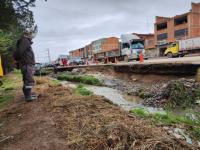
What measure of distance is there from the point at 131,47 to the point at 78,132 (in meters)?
34.5

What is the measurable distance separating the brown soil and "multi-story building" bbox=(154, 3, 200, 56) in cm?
5510

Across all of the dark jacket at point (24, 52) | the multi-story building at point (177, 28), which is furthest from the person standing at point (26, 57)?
the multi-story building at point (177, 28)

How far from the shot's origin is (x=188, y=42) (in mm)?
38156

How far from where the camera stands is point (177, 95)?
1002 cm

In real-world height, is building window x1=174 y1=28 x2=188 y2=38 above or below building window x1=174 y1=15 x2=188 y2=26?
below

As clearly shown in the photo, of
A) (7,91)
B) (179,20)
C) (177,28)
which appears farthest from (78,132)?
(179,20)

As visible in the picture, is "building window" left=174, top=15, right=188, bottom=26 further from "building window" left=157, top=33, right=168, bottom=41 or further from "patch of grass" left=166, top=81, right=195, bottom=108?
"patch of grass" left=166, top=81, right=195, bottom=108

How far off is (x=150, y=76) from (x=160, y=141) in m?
14.9

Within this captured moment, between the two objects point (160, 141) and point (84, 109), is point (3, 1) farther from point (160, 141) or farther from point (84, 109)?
point (160, 141)

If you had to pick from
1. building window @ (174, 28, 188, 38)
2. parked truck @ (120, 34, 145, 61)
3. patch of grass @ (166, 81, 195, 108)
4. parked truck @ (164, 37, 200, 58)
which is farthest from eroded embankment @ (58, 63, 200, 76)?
building window @ (174, 28, 188, 38)

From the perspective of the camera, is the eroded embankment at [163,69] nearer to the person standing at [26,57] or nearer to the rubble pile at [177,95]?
the rubble pile at [177,95]

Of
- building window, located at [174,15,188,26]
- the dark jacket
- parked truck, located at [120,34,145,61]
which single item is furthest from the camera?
building window, located at [174,15,188,26]

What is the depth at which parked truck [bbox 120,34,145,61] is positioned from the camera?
37062 mm

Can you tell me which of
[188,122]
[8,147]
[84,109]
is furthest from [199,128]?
[8,147]
